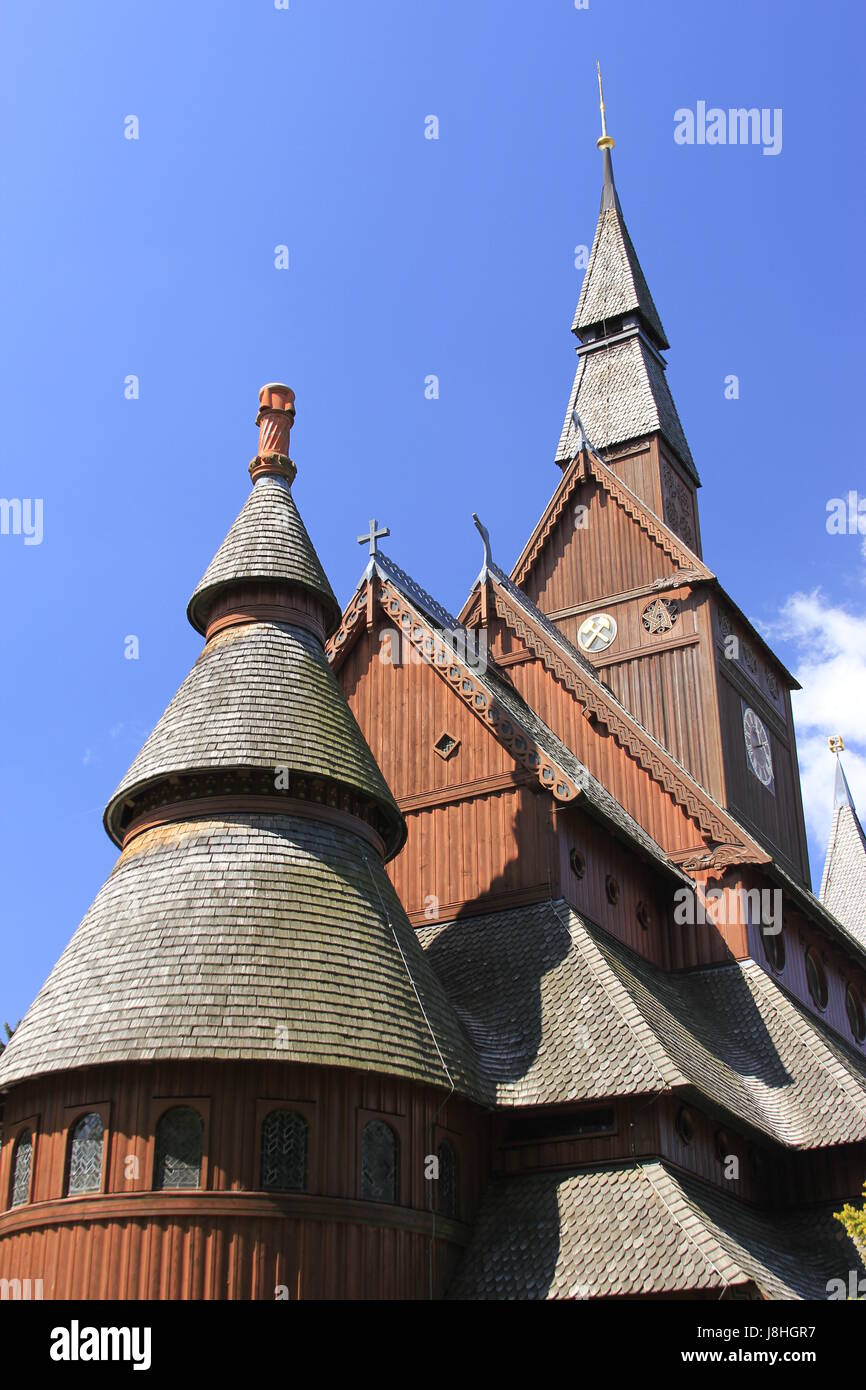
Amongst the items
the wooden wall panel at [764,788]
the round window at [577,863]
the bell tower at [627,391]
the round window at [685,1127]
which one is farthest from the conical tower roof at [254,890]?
the bell tower at [627,391]

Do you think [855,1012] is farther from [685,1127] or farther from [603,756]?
[685,1127]

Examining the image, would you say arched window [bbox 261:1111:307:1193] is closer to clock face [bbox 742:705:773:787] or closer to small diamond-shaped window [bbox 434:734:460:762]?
small diamond-shaped window [bbox 434:734:460:762]

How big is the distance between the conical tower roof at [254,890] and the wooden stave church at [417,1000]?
5cm

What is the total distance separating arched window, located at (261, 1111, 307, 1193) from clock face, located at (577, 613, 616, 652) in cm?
1748

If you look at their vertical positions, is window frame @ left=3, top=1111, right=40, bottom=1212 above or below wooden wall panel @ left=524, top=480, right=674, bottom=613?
below

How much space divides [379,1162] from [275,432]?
40.7ft

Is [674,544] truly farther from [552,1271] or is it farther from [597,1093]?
[552,1271]

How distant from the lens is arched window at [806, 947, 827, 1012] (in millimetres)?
29578

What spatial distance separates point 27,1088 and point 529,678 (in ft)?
48.6

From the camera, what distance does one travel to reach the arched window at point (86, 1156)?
1705 centimetres

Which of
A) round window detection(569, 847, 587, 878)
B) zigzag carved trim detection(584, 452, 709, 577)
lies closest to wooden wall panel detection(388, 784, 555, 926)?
round window detection(569, 847, 587, 878)

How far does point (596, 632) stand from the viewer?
33344 millimetres

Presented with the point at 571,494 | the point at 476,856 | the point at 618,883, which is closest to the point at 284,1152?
the point at 476,856
